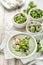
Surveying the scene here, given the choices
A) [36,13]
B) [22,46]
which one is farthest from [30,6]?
[22,46]

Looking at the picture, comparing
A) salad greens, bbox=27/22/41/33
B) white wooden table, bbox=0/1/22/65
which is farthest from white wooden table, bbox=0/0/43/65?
salad greens, bbox=27/22/41/33

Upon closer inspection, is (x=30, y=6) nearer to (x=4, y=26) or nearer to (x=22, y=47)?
(x=4, y=26)

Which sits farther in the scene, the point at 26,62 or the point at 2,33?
the point at 2,33

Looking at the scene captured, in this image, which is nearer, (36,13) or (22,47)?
(22,47)

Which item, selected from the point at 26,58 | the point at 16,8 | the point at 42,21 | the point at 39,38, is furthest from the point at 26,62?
the point at 16,8

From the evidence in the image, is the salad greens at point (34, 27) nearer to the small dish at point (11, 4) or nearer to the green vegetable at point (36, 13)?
the green vegetable at point (36, 13)

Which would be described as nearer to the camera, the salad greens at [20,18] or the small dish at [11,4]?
the salad greens at [20,18]

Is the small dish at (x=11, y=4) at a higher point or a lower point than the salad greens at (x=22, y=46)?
higher

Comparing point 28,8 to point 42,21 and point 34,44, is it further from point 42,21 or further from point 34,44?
point 34,44


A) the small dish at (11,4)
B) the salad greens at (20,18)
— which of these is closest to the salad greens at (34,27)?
the salad greens at (20,18)
